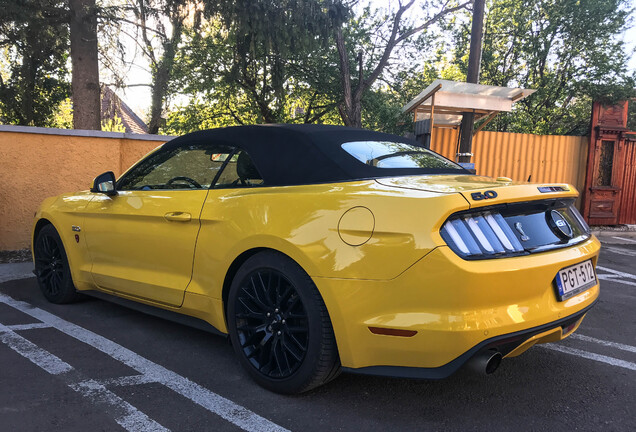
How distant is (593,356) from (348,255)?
216 centimetres

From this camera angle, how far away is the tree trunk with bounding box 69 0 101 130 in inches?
330

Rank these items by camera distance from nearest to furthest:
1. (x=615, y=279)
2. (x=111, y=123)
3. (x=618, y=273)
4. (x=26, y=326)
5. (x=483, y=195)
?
(x=483, y=195)
(x=26, y=326)
(x=615, y=279)
(x=618, y=273)
(x=111, y=123)

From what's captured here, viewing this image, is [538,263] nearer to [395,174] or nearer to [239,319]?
[395,174]

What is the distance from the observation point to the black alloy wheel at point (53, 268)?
14.0ft

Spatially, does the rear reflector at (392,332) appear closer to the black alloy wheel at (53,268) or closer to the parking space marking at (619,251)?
the black alloy wheel at (53,268)

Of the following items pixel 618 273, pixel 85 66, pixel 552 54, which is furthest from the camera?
pixel 552 54

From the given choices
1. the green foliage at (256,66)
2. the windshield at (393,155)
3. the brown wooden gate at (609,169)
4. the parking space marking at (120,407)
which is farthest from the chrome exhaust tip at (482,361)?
the brown wooden gate at (609,169)

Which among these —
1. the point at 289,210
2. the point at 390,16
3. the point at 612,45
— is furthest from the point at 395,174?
the point at 612,45

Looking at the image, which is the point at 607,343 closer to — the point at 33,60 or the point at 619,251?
the point at 619,251

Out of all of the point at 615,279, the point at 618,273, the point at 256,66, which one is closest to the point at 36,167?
the point at 256,66

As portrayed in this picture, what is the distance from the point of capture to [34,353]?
324 cm

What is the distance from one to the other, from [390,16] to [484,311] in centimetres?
1569

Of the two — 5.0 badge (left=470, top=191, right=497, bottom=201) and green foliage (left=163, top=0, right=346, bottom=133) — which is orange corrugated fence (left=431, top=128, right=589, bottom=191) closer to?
green foliage (left=163, top=0, right=346, bottom=133)

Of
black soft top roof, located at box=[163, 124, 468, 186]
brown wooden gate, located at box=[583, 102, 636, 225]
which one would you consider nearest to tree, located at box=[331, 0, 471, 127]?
brown wooden gate, located at box=[583, 102, 636, 225]
